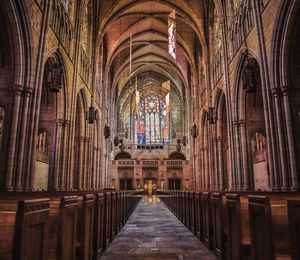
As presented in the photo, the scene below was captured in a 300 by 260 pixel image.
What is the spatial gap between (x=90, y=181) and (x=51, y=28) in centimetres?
1129

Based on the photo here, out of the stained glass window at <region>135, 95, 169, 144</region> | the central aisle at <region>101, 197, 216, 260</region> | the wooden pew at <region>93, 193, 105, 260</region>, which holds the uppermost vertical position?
the stained glass window at <region>135, 95, 169, 144</region>

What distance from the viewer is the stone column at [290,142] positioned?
A: 8227 millimetres

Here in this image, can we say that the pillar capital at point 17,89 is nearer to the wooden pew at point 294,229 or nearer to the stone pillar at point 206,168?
the wooden pew at point 294,229

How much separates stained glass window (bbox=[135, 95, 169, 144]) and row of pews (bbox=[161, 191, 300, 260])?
3320cm

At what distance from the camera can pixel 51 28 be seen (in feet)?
36.9

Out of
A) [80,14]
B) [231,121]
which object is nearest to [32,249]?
[231,121]

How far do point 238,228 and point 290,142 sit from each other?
6388 millimetres

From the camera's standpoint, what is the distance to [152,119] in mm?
39250

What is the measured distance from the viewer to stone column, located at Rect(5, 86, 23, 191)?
825 cm

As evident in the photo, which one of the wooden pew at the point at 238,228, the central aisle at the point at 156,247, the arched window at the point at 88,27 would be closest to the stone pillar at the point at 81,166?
the arched window at the point at 88,27

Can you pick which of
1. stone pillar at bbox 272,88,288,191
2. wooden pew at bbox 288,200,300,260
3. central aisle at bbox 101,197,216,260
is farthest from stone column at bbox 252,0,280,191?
wooden pew at bbox 288,200,300,260

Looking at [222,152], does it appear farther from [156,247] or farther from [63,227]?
[63,227]

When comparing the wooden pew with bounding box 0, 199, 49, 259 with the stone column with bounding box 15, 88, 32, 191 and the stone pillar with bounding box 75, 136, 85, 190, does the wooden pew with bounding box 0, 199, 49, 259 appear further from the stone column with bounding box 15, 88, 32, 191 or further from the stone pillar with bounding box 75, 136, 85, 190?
the stone pillar with bounding box 75, 136, 85, 190

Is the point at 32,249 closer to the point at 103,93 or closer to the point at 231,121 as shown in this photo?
the point at 231,121
